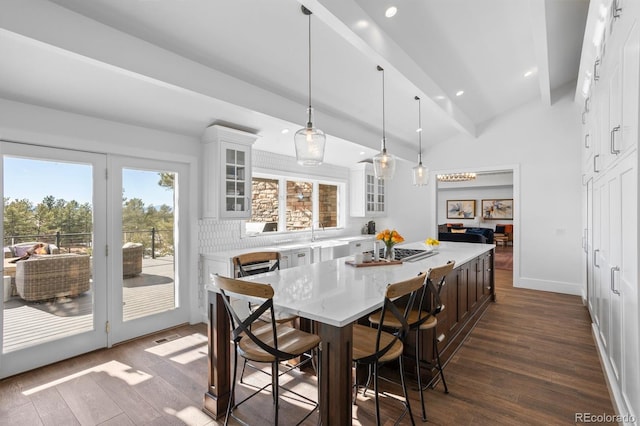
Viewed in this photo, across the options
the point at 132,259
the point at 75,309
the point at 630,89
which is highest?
the point at 630,89

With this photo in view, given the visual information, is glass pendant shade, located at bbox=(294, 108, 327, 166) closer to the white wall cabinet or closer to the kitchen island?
the kitchen island

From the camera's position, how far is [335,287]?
7.21 feet

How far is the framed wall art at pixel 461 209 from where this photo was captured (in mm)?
13039

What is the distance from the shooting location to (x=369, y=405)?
89.6 inches

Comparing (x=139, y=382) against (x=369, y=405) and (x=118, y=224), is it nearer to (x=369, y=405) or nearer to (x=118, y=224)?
(x=118, y=224)

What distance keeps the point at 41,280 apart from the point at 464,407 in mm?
3649

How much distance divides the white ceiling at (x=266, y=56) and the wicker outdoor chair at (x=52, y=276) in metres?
1.38

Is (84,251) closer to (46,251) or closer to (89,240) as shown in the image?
(89,240)

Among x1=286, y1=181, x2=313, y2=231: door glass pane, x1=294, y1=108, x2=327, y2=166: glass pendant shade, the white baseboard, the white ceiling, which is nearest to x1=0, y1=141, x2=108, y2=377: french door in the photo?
the white ceiling

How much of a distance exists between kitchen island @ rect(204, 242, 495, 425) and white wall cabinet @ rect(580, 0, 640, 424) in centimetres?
112

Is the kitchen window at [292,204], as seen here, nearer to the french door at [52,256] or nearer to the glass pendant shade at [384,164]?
the french door at [52,256]

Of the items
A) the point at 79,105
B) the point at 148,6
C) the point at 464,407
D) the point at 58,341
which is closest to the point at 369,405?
the point at 464,407

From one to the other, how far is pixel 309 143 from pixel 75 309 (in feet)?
9.13

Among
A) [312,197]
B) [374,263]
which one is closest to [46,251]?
[374,263]
